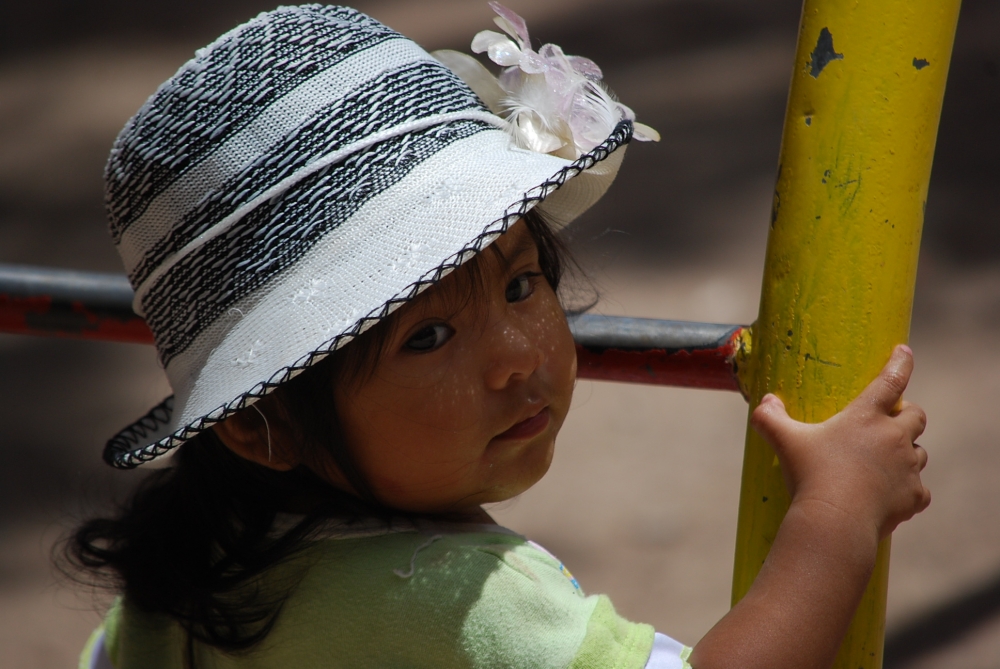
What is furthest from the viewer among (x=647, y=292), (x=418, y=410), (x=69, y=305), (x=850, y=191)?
(x=647, y=292)

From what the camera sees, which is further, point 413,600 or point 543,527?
point 543,527

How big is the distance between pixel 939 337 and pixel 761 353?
186 centimetres

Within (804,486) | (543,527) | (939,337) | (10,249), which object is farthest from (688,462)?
(10,249)

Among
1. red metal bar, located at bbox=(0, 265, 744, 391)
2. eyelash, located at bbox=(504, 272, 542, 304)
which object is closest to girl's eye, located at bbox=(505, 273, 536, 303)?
eyelash, located at bbox=(504, 272, 542, 304)

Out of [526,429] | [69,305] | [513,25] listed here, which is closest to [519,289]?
[526,429]

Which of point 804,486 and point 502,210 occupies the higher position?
point 502,210

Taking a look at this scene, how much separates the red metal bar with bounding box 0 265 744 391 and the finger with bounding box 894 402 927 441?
0.16m

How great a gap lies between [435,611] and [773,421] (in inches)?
9.5

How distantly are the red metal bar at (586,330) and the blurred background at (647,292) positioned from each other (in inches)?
17.7

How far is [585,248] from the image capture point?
2.30 m

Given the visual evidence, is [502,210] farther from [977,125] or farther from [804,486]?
[977,125]

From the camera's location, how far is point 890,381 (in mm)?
611

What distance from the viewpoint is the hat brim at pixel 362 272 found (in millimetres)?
647

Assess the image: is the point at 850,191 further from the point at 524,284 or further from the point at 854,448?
the point at 524,284
